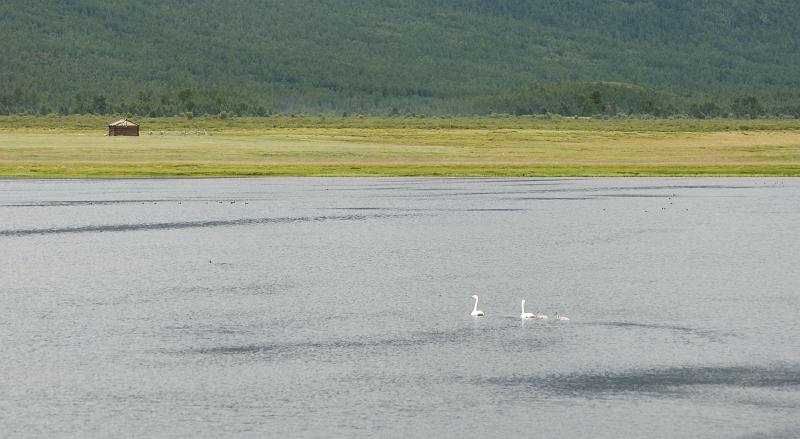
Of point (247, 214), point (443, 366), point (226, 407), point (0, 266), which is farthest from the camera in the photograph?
point (247, 214)

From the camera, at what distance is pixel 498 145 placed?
10400 cm

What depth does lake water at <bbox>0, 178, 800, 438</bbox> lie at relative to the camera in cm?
1650

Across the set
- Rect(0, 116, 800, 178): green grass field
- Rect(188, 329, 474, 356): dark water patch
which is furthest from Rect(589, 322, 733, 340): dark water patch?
Rect(0, 116, 800, 178): green grass field

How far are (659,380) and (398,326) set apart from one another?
5.50 m

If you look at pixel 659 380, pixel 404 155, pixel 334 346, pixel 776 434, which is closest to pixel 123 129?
pixel 404 155

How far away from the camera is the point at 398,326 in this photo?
22625mm

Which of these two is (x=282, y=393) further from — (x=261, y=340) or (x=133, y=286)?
(x=133, y=286)

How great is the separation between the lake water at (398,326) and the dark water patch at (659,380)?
0.06 meters

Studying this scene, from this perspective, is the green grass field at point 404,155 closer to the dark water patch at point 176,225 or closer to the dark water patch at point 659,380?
the dark water patch at point 176,225

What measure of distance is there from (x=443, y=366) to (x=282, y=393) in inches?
108

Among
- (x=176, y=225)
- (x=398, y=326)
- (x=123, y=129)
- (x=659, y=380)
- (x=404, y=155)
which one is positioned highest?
(x=659, y=380)

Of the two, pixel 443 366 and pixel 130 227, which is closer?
pixel 443 366

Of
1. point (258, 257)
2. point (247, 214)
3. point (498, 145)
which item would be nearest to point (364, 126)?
point (498, 145)

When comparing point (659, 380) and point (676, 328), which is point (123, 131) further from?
point (659, 380)
